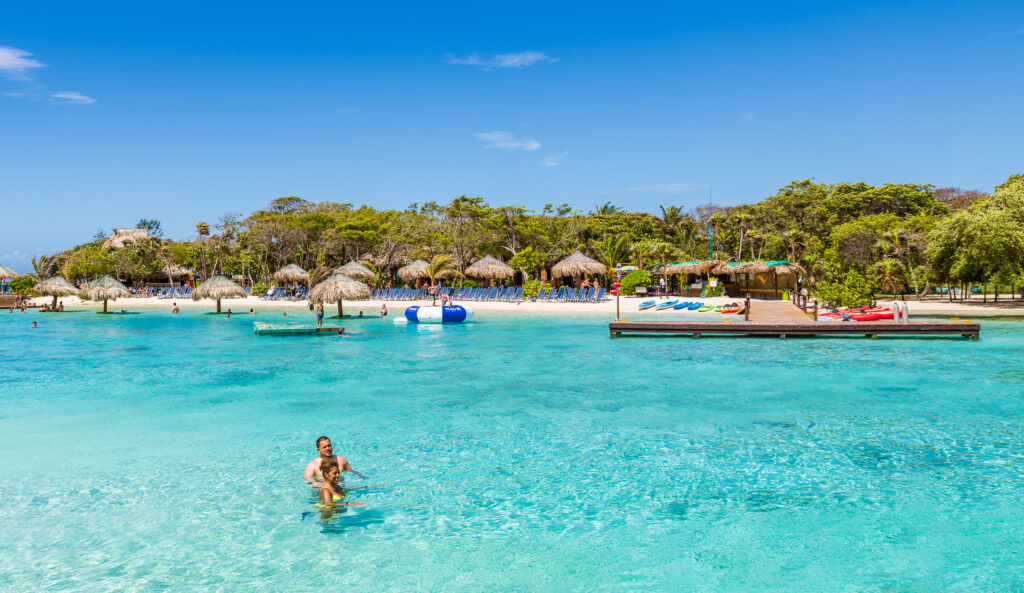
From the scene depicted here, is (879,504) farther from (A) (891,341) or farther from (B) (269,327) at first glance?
(B) (269,327)

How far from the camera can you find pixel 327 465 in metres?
7.09

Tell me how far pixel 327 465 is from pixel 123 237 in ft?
236

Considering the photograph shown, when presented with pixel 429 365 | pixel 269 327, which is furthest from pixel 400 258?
pixel 429 365

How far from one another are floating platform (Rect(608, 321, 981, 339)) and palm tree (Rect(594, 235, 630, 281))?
22.0m

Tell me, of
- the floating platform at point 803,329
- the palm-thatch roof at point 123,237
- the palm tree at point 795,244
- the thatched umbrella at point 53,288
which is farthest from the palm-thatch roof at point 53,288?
the palm tree at point 795,244

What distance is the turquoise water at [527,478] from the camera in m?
5.62

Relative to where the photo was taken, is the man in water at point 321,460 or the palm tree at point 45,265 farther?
the palm tree at point 45,265

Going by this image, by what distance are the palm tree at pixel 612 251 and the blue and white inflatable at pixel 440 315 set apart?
58.8 ft

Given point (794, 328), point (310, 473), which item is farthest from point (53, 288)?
point (310, 473)

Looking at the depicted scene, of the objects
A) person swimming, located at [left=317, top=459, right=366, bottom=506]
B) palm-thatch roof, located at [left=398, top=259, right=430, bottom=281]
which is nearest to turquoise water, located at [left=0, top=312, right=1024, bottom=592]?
person swimming, located at [left=317, top=459, right=366, bottom=506]

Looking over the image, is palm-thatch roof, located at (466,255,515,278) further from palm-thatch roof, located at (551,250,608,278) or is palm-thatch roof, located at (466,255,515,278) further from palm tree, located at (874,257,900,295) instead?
palm tree, located at (874,257,900,295)

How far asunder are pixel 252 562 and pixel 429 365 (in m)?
11.2

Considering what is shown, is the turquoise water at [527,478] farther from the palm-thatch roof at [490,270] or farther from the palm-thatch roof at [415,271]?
the palm-thatch roof at [415,271]

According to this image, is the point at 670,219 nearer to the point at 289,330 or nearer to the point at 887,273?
the point at 887,273
